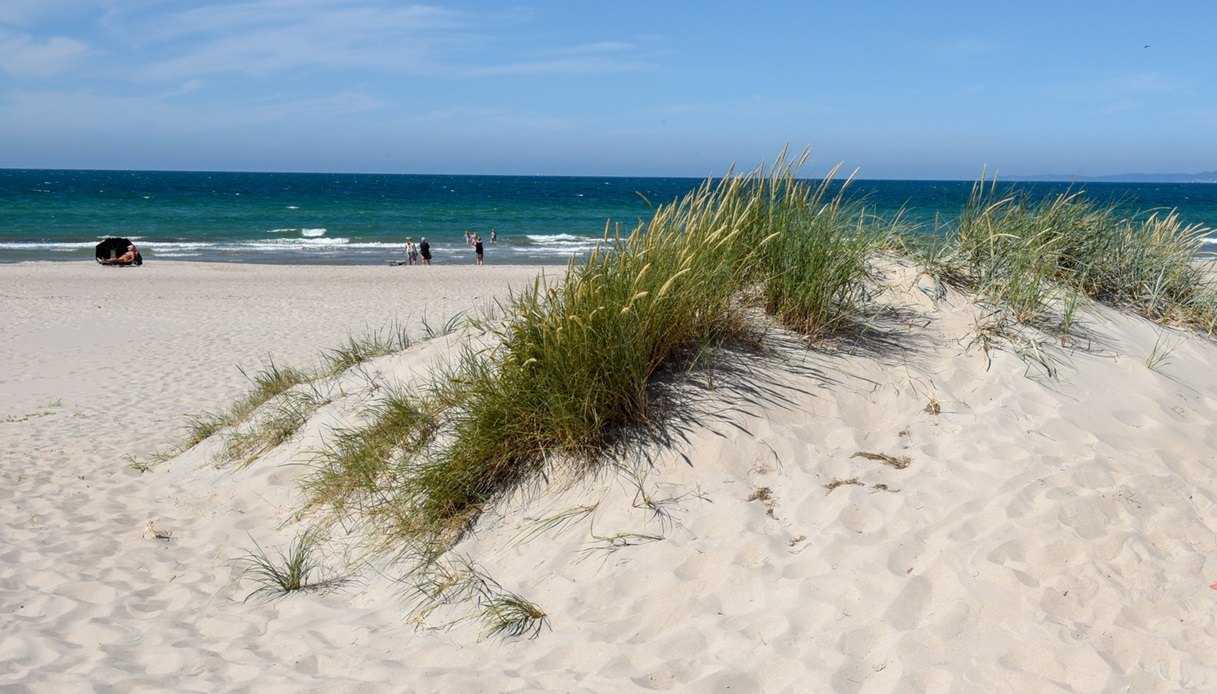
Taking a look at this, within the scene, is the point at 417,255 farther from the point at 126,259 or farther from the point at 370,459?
the point at 370,459

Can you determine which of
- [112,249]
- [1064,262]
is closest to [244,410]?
[1064,262]

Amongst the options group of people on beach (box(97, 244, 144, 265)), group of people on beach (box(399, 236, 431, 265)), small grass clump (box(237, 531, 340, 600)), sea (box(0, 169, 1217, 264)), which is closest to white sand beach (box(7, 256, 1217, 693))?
small grass clump (box(237, 531, 340, 600))

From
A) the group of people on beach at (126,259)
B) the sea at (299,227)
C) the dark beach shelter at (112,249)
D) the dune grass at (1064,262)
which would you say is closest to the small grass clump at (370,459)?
the dune grass at (1064,262)

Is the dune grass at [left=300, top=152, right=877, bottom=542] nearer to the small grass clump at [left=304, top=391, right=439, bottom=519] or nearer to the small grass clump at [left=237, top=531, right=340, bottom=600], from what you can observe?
the small grass clump at [left=304, top=391, right=439, bottom=519]

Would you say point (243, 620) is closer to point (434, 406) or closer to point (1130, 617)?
point (434, 406)

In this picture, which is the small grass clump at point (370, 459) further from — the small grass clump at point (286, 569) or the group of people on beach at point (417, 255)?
the group of people on beach at point (417, 255)

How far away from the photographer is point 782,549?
13.1 ft

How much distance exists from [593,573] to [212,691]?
4.95 feet

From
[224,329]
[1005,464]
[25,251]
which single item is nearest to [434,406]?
[1005,464]

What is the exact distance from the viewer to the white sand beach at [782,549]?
3.38 meters

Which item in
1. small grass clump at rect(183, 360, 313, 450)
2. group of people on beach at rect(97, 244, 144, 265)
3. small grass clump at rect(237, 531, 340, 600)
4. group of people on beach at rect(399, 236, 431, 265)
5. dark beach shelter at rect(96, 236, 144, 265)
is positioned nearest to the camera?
small grass clump at rect(237, 531, 340, 600)

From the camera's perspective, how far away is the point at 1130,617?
135 inches

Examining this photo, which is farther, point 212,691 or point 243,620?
point 243,620

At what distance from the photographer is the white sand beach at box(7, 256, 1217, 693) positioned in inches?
133
